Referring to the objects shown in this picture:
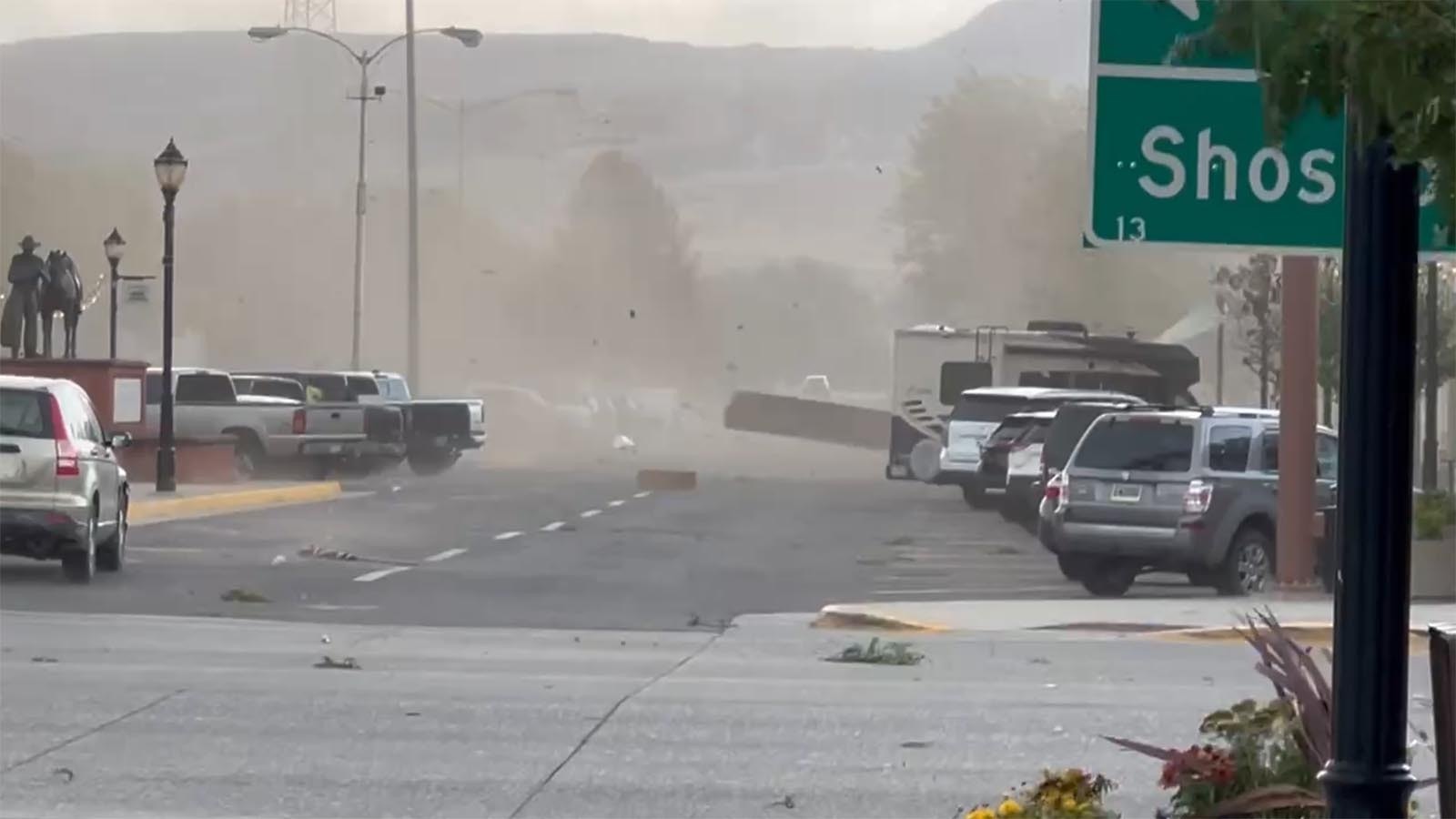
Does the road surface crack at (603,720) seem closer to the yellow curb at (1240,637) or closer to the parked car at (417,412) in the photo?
the yellow curb at (1240,637)

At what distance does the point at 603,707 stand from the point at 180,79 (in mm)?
187419

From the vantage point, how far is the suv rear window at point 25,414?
825 inches

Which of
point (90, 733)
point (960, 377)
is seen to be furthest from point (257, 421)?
point (90, 733)

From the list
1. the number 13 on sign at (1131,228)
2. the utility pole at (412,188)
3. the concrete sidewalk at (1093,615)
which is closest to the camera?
the number 13 on sign at (1131,228)

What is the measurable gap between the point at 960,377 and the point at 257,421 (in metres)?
12.4

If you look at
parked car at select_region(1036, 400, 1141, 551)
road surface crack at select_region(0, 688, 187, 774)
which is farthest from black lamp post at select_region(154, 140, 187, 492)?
road surface crack at select_region(0, 688, 187, 774)

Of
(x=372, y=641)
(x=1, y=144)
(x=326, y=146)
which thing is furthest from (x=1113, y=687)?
(x=326, y=146)

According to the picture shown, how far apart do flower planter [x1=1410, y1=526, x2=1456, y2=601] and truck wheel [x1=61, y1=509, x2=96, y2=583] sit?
11.3m

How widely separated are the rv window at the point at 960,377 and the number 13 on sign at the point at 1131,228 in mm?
38854

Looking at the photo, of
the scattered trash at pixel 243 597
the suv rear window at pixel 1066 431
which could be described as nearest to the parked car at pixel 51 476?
the scattered trash at pixel 243 597

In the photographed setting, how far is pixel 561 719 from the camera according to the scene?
12.7m

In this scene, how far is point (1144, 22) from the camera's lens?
5.26 m

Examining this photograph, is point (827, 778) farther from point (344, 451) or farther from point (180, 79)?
point (180, 79)

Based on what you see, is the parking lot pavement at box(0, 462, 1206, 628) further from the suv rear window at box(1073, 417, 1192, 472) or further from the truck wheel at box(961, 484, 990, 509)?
the suv rear window at box(1073, 417, 1192, 472)
